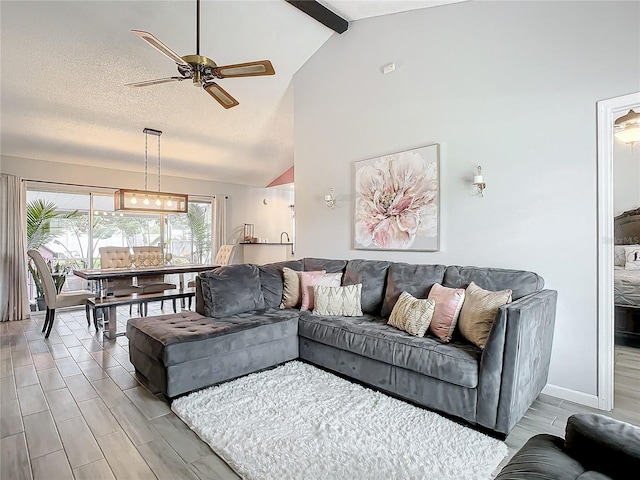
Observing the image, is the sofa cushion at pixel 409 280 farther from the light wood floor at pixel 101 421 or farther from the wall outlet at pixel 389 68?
the wall outlet at pixel 389 68

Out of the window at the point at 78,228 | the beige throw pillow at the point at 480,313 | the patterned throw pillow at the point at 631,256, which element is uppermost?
the window at the point at 78,228

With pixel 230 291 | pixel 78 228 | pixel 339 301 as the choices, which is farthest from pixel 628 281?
pixel 78 228

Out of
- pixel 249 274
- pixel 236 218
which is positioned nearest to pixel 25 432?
pixel 249 274

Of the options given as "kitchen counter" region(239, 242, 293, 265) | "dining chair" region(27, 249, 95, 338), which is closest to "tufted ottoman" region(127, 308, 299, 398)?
"dining chair" region(27, 249, 95, 338)

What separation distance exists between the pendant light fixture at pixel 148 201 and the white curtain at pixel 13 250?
68.0 inches

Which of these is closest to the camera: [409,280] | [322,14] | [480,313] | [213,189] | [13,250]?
[480,313]

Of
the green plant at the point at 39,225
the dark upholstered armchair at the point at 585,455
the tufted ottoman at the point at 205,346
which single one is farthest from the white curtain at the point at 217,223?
the dark upholstered armchair at the point at 585,455

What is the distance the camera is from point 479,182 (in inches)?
120

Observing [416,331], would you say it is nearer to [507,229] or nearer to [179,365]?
[507,229]

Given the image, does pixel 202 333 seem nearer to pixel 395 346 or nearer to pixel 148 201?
pixel 395 346

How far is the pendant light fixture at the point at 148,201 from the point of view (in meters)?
4.62

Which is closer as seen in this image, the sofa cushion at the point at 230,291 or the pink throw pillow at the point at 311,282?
the sofa cushion at the point at 230,291

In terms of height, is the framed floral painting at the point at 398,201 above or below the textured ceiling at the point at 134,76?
below

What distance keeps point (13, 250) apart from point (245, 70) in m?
4.93
